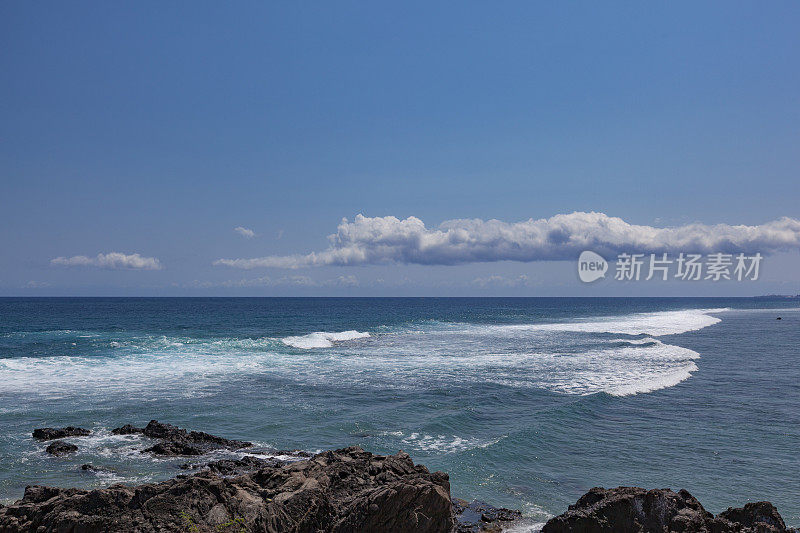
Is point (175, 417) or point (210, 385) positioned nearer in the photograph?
point (175, 417)

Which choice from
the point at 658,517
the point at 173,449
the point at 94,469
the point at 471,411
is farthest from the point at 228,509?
the point at 471,411

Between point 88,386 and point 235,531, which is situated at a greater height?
point 235,531

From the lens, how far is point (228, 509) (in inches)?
345

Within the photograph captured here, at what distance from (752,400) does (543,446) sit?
1137 centimetres

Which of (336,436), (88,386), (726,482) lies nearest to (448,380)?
(336,436)

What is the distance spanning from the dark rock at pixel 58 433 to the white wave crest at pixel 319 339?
2559 centimetres

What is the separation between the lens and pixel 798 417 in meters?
18.4

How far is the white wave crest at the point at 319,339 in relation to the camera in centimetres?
4370

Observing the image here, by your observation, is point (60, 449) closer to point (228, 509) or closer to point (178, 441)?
point (178, 441)

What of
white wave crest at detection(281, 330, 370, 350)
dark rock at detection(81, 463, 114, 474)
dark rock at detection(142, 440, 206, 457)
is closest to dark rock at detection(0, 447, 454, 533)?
dark rock at detection(81, 463, 114, 474)

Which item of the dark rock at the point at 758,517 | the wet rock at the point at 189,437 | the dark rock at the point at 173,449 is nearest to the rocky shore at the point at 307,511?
the dark rock at the point at 758,517

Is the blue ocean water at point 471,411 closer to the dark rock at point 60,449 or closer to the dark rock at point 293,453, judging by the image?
the dark rock at point 60,449

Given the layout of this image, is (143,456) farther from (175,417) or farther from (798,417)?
(798,417)

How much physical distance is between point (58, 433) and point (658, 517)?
15643 mm
